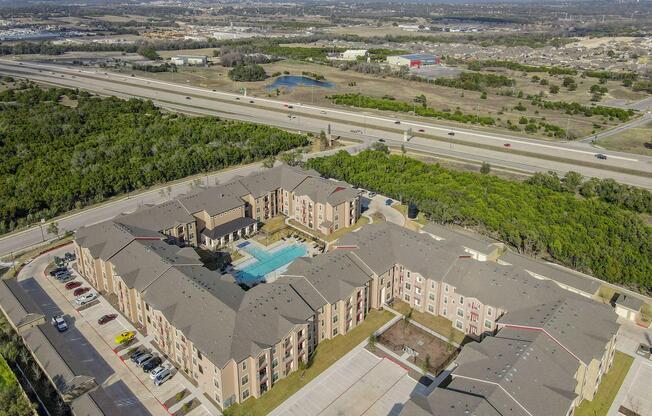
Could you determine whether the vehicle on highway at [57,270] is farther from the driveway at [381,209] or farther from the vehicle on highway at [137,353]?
the driveway at [381,209]

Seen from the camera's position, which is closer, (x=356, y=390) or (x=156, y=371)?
(x=356, y=390)

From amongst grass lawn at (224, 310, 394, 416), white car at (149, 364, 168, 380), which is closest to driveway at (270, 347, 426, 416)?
grass lawn at (224, 310, 394, 416)

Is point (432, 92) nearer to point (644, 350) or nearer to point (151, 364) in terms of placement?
point (644, 350)

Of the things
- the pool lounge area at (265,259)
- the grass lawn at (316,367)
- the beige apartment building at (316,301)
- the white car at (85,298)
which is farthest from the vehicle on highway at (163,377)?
the white car at (85,298)

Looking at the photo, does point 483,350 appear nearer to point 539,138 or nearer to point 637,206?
point 637,206

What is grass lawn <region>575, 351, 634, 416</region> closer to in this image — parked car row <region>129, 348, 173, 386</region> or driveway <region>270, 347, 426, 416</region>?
driveway <region>270, 347, 426, 416</region>

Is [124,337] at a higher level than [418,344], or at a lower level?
Answer: higher

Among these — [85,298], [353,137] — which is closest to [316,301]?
[85,298]
